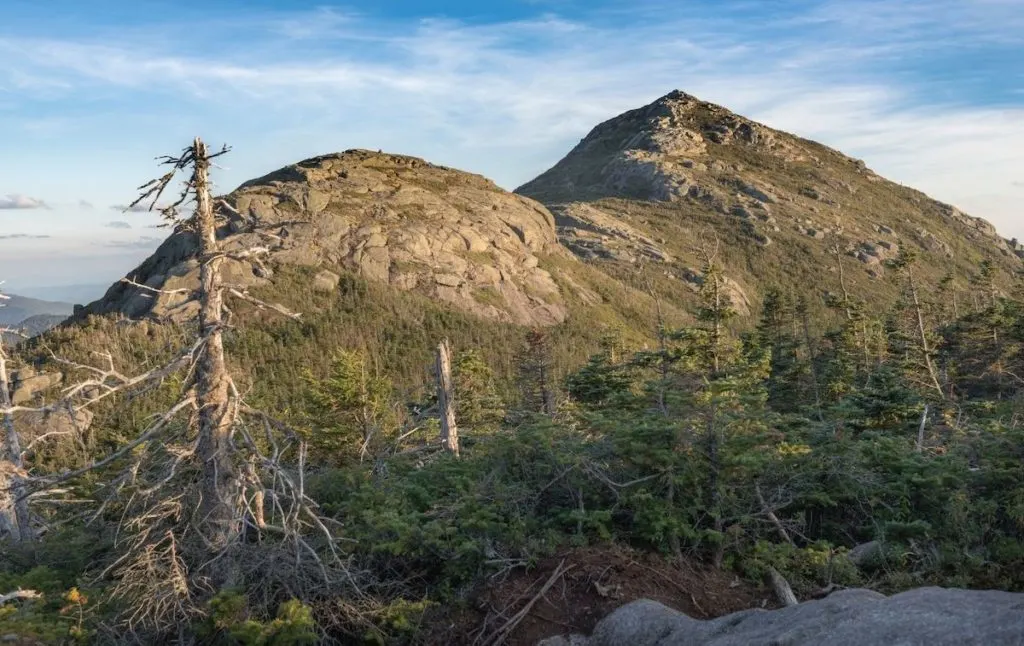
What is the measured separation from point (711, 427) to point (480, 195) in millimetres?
154403

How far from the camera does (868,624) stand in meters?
4.14

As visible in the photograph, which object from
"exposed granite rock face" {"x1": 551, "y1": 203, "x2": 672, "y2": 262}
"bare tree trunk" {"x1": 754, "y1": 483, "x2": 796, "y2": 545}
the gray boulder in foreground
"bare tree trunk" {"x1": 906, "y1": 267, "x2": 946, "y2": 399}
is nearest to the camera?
the gray boulder in foreground

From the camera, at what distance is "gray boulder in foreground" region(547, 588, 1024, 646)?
371 centimetres

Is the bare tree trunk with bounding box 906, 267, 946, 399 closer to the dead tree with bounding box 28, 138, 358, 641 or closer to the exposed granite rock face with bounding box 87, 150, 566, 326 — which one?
the dead tree with bounding box 28, 138, 358, 641

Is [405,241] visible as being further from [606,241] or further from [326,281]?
[606,241]

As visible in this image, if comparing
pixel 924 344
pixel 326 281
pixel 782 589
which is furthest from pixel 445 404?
pixel 326 281

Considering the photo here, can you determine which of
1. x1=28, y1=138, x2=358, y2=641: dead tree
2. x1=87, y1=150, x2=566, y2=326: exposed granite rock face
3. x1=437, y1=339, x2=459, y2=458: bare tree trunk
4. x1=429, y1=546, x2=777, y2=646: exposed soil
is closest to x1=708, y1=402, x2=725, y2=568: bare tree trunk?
x1=429, y1=546, x2=777, y2=646: exposed soil

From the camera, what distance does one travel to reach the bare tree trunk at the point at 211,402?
25.8ft

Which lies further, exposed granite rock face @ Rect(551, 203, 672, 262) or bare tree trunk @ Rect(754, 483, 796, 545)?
exposed granite rock face @ Rect(551, 203, 672, 262)

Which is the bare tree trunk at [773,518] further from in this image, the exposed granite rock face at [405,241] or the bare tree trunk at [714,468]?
the exposed granite rock face at [405,241]

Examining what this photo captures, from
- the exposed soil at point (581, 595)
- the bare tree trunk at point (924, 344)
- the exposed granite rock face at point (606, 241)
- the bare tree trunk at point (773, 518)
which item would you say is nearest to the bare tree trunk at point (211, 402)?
the exposed soil at point (581, 595)

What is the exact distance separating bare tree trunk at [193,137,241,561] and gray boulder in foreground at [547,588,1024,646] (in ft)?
17.2

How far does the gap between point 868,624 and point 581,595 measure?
3.26 meters

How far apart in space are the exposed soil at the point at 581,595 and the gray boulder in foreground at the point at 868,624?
0.89 metres
